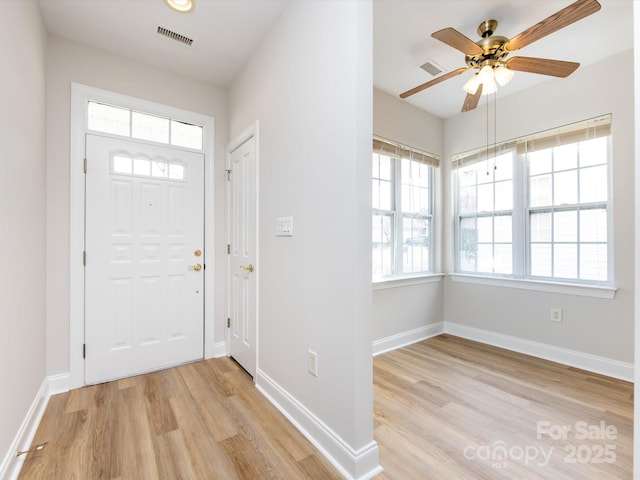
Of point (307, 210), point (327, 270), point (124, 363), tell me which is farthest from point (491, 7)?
point (124, 363)

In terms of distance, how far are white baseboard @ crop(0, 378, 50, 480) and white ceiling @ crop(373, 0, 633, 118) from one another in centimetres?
332

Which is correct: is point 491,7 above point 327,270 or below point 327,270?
above

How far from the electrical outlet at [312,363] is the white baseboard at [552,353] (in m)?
2.60

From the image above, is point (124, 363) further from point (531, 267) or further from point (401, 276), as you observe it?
point (531, 267)

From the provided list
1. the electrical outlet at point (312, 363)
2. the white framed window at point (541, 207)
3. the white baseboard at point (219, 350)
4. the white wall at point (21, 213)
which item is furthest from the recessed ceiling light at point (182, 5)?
the white framed window at point (541, 207)

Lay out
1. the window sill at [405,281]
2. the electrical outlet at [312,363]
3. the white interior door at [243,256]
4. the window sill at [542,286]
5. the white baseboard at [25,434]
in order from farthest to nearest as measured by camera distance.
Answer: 1. the window sill at [405,281]
2. the window sill at [542,286]
3. the white interior door at [243,256]
4. the electrical outlet at [312,363]
5. the white baseboard at [25,434]

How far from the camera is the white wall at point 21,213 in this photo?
1.36m

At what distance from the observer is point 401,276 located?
3.29m

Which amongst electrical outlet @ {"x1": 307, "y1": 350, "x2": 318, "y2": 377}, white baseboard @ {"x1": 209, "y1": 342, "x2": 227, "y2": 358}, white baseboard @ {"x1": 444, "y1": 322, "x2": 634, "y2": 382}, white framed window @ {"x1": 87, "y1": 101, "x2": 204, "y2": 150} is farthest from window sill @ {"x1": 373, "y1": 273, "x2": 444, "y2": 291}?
white framed window @ {"x1": 87, "y1": 101, "x2": 204, "y2": 150}

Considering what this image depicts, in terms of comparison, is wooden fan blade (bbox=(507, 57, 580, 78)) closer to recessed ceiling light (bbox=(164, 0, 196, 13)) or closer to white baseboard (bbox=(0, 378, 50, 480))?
recessed ceiling light (bbox=(164, 0, 196, 13))

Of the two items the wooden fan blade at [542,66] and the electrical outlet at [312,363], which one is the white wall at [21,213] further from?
the wooden fan blade at [542,66]

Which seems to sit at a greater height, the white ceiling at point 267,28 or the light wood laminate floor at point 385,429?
the white ceiling at point 267,28

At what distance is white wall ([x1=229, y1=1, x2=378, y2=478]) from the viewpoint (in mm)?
1411

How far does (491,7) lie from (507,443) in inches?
112
